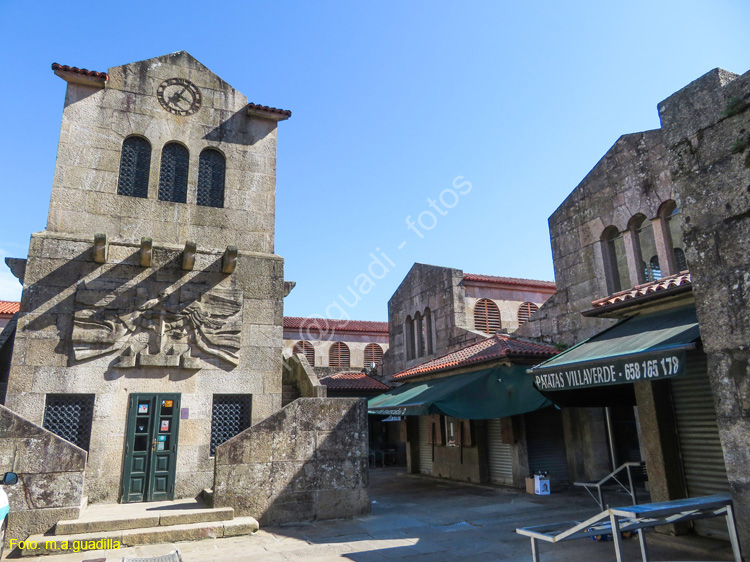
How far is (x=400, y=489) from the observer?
14.4 metres

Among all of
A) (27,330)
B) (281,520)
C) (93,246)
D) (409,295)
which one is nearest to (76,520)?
(281,520)

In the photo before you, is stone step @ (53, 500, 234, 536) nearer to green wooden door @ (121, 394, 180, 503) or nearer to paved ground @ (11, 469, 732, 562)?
green wooden door @ (121, 394, 180, 503)

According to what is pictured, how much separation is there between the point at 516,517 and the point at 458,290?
10374 millimetres

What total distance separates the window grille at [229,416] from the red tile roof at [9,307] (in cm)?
1979

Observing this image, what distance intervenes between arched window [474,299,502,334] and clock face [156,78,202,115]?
12.4 m

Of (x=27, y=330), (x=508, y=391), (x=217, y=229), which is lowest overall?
(x=508, y=391)

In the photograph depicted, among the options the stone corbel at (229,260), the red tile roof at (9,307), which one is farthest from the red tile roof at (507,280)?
the red tile roof at (9,307)

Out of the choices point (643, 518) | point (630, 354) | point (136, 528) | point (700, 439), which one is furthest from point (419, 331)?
point (643, 518)

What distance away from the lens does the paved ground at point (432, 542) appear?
279 inches

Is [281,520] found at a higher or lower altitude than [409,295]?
lower

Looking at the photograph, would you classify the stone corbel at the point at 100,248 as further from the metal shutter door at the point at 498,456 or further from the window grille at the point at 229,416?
the metal shutter door at the point at 498,456

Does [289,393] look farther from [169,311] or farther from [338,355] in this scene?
[338,355]

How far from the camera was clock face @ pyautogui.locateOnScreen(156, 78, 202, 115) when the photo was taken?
12180 mm

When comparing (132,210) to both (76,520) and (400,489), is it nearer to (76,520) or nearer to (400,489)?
(76,520)
